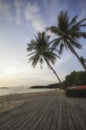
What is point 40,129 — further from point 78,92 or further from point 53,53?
point 53,53

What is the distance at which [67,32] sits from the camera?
2244 centimetres

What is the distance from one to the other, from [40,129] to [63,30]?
19983 millimetres

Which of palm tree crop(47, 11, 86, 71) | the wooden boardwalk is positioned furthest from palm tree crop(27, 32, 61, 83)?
the wooden boardwalk

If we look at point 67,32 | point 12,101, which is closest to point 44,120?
point 12,101

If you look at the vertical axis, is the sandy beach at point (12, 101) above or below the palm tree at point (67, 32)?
below

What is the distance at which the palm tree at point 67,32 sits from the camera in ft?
71.7

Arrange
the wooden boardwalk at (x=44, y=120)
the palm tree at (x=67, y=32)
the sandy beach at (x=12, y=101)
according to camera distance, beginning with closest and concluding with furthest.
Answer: the wooden boardwalk at (x=44, y=120) → the sandy beach at (x=12, y=101) → the palm tree at (x=67, y=32)

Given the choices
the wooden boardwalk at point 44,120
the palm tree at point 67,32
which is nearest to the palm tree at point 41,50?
the palm tree at point 67,32

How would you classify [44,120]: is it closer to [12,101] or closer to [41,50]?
[12,101]

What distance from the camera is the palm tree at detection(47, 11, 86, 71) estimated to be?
21859mm

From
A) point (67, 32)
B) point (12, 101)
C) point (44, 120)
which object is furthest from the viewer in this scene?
point (67, 32)

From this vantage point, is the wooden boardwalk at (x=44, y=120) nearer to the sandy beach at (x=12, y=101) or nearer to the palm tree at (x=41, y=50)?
the sandy beach at (x=12, y=101)

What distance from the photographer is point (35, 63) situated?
2841cm

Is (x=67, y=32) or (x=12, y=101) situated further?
(x=67, y=32)
